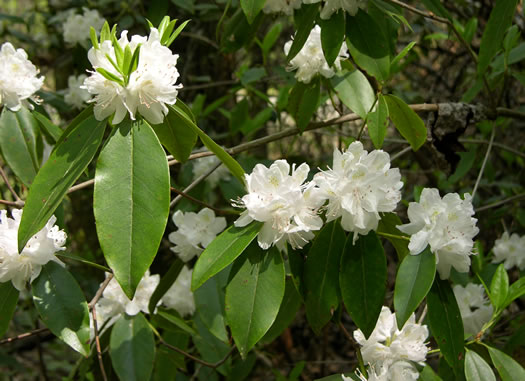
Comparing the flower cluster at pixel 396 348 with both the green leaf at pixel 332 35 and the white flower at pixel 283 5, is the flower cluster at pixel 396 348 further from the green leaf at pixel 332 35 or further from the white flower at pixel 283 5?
the white flower at pixel 283 5

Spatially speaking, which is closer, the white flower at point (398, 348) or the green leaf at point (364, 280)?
the green leaf at point (364, 280)

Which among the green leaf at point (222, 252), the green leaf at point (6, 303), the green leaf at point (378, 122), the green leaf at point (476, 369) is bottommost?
the green leaf at point (476, 369)

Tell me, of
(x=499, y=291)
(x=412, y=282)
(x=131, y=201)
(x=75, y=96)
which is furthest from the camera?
(x=75, y=96)

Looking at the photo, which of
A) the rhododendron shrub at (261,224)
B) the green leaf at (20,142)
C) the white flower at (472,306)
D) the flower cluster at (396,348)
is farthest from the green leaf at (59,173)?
the white flower at (472,306)

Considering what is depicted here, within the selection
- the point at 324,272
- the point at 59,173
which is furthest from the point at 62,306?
the point at 324,272

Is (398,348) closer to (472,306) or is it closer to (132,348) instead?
(472,306)

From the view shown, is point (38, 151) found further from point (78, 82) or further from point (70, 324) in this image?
point (78, 82)

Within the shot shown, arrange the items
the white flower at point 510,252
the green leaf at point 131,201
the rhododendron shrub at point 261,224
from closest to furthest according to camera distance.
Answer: the green leaf at point 131,201 < the rhododendron shrub at point 261,224 < the white flower at point 510,252
